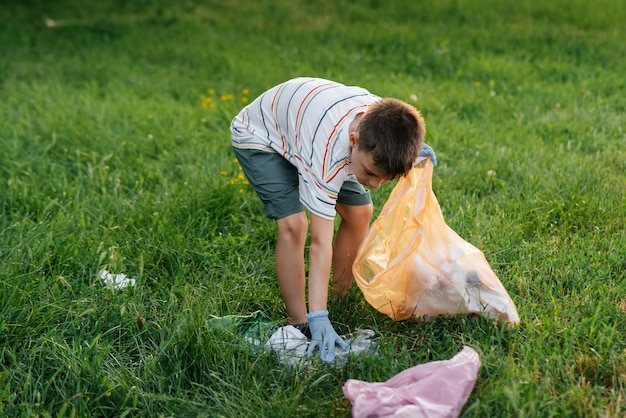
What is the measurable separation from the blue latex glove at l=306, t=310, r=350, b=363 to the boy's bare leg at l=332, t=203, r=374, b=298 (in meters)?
0.36

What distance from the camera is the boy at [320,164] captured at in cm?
228

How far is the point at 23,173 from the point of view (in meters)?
4.10

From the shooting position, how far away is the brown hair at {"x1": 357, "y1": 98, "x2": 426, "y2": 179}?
7.35 ft

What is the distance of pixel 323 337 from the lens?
2.48m

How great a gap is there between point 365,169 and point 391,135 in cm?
15

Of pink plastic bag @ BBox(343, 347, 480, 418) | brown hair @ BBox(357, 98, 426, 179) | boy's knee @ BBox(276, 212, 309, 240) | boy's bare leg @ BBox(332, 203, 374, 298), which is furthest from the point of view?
boy's bare leg @ BBox(332, 203, 374, 298)

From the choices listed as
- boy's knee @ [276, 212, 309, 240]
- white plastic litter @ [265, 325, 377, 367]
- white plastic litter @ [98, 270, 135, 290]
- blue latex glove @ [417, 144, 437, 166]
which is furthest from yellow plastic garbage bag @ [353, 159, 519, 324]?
white plastic litter @ [98, 270, 135, 290]

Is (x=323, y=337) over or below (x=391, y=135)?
below

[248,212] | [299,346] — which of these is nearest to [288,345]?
[299,346]

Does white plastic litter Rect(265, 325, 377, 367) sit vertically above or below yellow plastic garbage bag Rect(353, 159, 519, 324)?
below

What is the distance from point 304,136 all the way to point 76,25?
20.1ft

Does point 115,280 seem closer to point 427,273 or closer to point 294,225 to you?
point 294,225

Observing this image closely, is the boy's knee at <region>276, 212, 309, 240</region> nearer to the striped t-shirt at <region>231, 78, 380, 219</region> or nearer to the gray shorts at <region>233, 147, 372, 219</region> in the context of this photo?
the gray shorts at <region>233, 147, 372, 219</region>

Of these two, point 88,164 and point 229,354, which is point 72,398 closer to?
point 229,354
